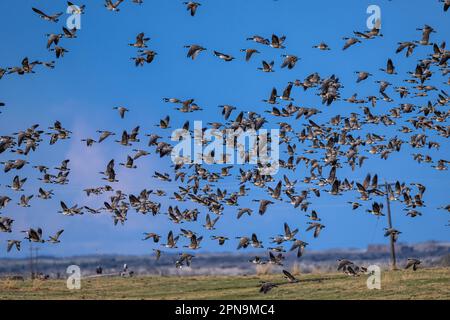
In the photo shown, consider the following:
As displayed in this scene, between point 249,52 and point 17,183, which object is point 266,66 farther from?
point 17,183

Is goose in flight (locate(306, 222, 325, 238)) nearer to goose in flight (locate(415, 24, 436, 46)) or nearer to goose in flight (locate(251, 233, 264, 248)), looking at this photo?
goose in flight (locate(251, 233, 264, 248))

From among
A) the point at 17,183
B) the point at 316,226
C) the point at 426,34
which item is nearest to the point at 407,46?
the point at 426,34

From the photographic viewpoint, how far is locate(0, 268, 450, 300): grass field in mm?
44816

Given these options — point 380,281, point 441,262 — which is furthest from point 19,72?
point 441,262

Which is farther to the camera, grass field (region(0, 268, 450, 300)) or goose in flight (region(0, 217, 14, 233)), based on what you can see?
grass field (region(0, 268, 450, 300))

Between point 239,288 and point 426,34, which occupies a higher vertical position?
point 426,34

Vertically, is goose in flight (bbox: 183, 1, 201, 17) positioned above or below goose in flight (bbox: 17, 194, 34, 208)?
above

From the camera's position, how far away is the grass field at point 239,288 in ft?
147

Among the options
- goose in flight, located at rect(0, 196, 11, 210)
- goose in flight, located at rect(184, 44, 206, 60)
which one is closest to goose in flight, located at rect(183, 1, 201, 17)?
goose in flight, located at rect(184, 44, 206, 60)

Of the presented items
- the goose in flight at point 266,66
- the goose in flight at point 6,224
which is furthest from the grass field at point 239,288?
the goose in flight at point 266,66

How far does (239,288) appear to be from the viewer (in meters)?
49.1

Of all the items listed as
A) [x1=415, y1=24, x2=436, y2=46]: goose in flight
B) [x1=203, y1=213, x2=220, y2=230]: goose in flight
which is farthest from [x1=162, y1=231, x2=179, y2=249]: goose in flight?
[x1=415, y1=24, x2=436, y2=46]: goose in flight

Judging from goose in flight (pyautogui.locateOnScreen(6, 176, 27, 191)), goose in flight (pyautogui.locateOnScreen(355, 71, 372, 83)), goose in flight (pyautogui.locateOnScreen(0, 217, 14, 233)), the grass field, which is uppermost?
goose in flight (pyautogui.locateOnScreen(355, 71, 372, 83))

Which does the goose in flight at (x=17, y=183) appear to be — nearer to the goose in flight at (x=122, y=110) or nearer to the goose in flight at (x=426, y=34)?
the goose in flight at (x=122, y=110)
